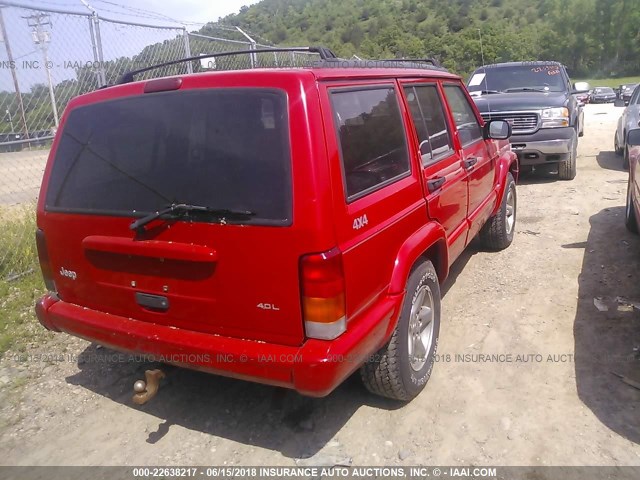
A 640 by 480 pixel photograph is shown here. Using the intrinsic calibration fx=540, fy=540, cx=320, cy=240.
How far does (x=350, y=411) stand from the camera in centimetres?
314

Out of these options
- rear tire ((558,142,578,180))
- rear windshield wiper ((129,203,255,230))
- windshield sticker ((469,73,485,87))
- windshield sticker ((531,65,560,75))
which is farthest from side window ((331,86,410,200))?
windshield sticker ((531,65,560,75))

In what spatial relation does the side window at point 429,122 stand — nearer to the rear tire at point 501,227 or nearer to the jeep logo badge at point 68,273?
the rear tire at point 501,227

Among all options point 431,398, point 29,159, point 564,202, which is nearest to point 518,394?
point 431,398

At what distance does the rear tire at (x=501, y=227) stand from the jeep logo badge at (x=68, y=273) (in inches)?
157

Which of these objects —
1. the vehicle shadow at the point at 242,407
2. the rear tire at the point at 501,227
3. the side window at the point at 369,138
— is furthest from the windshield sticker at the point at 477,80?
A: the vehicle shadow at the point at 242,407

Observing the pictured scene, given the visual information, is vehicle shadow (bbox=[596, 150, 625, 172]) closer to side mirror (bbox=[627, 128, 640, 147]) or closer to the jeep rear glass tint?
side mirror (bbox=[627, 128, 640, 147])

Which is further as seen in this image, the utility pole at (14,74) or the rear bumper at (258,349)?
the utility pole at (14,74)

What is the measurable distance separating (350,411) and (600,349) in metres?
1.84

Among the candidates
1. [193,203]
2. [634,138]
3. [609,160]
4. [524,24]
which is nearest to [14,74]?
[193,203]

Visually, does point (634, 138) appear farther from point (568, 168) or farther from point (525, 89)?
point (525, 89)

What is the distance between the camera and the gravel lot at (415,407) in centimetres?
281

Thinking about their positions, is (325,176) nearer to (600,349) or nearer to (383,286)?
(383,286)

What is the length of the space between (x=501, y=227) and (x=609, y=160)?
21.8 ft

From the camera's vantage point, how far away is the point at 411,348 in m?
3.12
